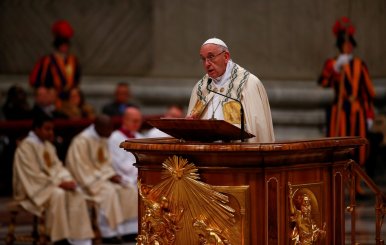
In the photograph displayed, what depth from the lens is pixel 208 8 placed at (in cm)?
1529

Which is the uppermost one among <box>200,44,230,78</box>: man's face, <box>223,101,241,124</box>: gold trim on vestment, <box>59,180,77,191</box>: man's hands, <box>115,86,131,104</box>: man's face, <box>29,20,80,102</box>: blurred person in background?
<box>29,20,80,102</box>: blurred person in background

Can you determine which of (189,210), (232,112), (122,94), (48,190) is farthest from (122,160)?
(189,210)

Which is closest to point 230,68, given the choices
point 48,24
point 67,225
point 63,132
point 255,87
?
point 255,87

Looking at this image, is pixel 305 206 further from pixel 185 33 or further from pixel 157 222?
pixel 185 33

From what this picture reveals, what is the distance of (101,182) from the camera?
36.7 feet

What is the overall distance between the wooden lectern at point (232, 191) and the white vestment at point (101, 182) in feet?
14.5

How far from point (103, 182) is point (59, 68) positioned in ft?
14.0

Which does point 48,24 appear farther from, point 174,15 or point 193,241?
point 193,241

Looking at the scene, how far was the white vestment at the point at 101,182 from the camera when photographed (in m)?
11.1

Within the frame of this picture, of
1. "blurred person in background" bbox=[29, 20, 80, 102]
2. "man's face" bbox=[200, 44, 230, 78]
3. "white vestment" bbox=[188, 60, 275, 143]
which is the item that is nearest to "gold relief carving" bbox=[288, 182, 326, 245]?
"white vestment" bbox=[188, 60, 275, 143]

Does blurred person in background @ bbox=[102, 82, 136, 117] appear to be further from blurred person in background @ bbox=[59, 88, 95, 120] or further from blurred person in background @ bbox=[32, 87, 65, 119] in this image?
blurred person in background @ bbox=[32, 87, 65, 119]

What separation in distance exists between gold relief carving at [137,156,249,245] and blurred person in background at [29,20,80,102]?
28.1 feet

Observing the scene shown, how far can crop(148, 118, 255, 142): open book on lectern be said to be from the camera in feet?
21.0

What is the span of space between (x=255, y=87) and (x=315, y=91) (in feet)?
25.1
